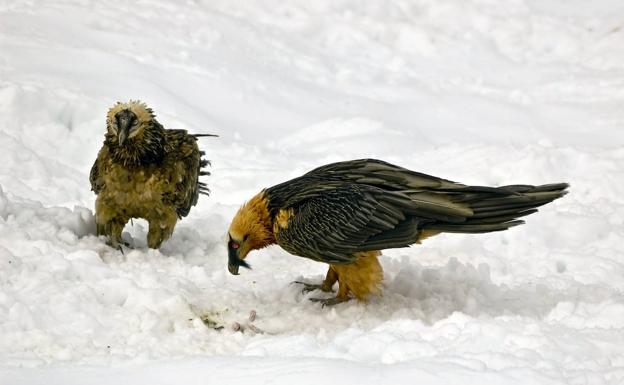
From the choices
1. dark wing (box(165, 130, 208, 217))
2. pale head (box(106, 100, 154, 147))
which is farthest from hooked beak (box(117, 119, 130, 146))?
dark wing (box(165, 130, 208, 217))

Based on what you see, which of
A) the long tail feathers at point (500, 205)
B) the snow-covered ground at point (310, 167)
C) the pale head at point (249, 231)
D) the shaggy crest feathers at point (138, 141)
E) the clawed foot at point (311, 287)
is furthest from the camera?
the shaggy crest feathers at point (138, 141)

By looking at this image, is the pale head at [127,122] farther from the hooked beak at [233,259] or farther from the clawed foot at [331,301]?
the clawed foot at [331,301]

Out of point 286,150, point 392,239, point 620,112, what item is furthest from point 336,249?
point 620,112

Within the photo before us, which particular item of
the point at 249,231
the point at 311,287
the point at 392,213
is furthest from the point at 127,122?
the point at 392,213

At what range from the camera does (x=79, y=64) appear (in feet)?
34.4

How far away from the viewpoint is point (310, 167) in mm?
8914

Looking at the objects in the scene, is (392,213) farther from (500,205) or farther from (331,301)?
(331,301)

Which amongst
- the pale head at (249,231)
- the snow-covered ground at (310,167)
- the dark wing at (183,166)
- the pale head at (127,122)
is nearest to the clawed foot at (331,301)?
the snow-covered ground at (310,167)

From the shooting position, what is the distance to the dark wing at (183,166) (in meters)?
6.68

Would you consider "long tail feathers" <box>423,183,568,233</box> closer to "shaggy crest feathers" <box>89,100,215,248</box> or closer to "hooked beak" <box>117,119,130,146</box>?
"shaggy crest feathers" <box>89,100,215,248</box>

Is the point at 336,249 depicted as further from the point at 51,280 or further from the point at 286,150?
the point at 286,150

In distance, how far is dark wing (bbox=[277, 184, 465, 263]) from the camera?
5449 mm

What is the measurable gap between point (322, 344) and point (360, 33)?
915 centimetres

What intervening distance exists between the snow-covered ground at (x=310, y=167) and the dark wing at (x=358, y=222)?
0.46 m
